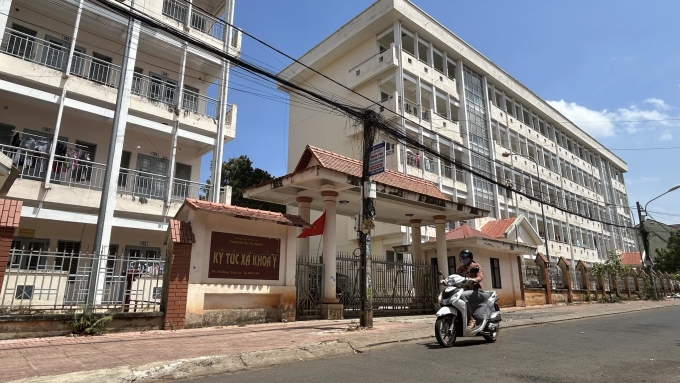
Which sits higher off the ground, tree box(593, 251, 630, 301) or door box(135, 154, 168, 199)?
door box(135, 154, 168, 199)

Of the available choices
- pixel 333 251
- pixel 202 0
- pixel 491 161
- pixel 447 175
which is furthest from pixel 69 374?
pixel 491 161

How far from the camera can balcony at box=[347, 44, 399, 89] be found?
24203mm

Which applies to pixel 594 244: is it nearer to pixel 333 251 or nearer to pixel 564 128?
pixel 564 128

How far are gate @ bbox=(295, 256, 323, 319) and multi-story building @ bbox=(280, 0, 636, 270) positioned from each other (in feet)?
30.2

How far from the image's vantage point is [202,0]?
18.4 m

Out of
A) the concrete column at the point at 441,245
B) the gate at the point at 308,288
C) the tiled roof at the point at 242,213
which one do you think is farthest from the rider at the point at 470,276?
the concrete column at the point at 441,245

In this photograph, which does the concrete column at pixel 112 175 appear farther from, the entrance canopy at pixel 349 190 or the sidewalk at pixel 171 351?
the entrance canopy at pixel 349 190

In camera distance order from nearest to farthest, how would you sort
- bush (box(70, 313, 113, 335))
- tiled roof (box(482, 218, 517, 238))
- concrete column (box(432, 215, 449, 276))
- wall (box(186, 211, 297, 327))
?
bush (box(70, 313, 113, 335))
wall (box(186, 211, 297, 327))
concrete column (box(432, 215, 449, 276))
tiled roof (box(482, 218, 517, 238))

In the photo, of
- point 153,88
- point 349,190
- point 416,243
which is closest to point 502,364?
point 349,190

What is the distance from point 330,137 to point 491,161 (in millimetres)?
11828

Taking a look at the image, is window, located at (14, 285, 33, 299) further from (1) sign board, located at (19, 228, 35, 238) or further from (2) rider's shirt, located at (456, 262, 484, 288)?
(2) rider's shirt, located at (456, 262, 484, 288)

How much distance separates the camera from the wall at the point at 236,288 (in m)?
9.15

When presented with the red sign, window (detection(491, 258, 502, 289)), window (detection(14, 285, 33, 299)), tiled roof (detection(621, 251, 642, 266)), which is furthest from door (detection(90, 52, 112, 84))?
tiled roof (detection(621, 251, 642, 266))

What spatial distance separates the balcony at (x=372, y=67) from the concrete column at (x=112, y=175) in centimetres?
1379
